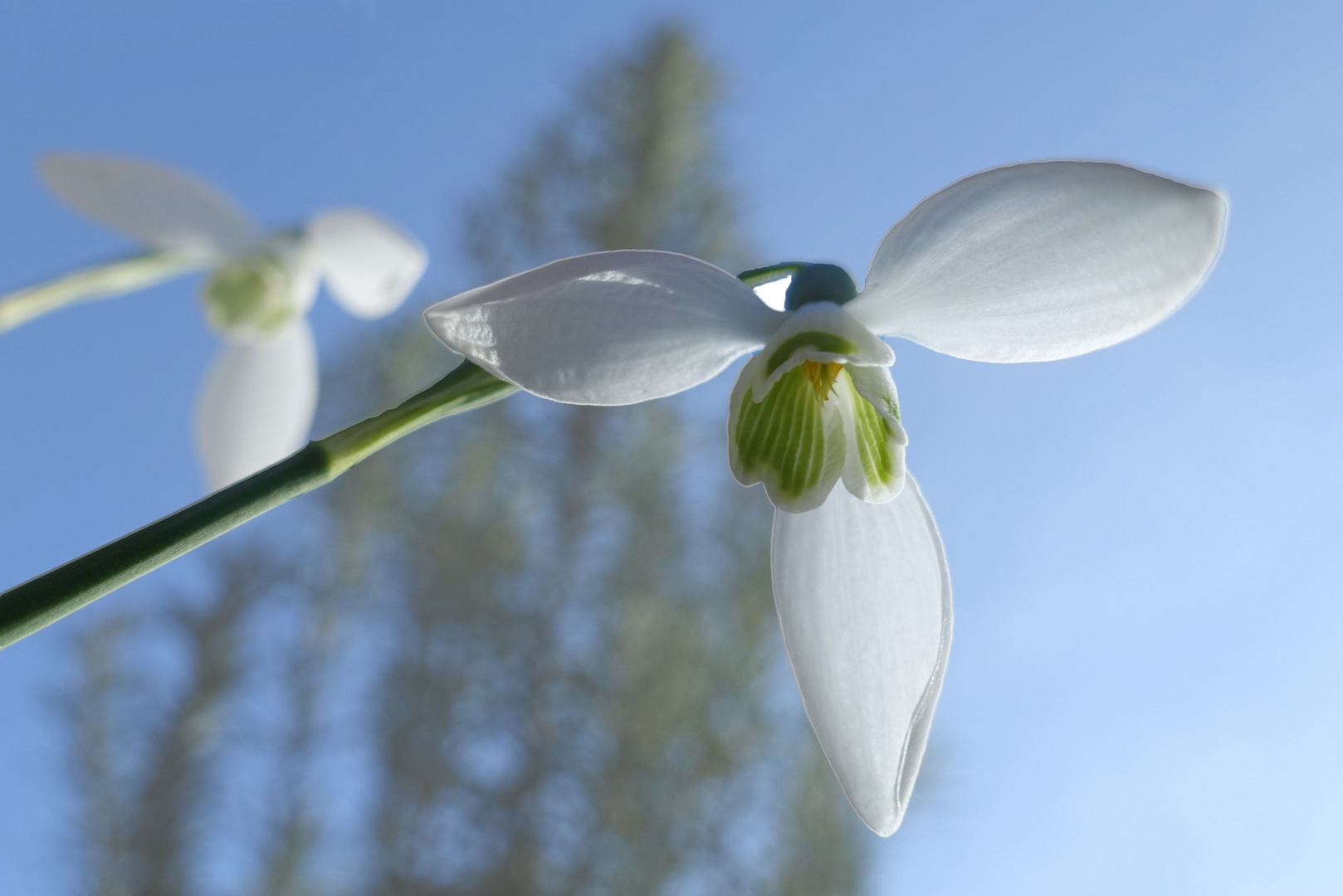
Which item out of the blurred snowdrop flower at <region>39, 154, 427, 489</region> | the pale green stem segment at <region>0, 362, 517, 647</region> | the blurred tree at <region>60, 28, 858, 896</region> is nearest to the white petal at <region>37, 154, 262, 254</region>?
the blurred snowdrop flower at <region>39, 154, 427, 489</region>

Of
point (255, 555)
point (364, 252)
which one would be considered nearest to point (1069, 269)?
point (364, 252)

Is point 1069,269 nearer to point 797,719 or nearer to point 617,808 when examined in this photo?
point 617,808

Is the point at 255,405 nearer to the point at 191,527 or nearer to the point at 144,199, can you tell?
the point at 144,199

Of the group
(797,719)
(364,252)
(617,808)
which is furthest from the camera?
(797,719)

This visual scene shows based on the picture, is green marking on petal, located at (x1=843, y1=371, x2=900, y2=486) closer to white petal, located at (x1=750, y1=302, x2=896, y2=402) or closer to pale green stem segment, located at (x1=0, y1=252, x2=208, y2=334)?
white petal, located at (x1=750, y1=302, x2=896, y2=402)

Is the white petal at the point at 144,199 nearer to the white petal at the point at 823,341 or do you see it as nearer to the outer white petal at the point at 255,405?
the outer white petal at the point at 255,405

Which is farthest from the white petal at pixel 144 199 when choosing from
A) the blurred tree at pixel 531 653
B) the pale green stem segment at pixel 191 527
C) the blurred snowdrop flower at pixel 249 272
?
the blurred tree at pixel 531 653

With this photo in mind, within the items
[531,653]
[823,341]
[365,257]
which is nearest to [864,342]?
[823,341]
